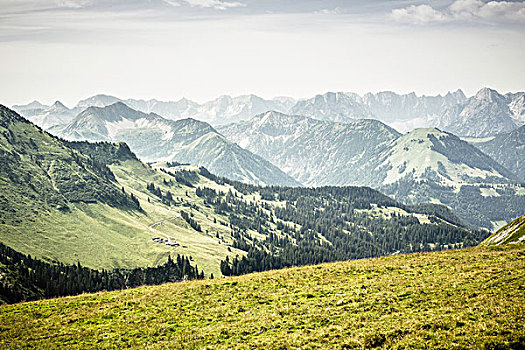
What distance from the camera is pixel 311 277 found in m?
51.9

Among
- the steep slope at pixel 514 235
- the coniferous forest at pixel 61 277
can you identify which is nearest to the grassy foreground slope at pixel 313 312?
the steep slope at pixel 514 235

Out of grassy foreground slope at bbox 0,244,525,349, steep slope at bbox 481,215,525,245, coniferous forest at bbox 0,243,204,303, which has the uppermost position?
grassy foreground slope at bbox 0,244,525,349

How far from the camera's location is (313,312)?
36.8m

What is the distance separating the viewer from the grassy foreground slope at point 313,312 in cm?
2684

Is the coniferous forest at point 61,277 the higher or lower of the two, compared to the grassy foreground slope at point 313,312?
lower

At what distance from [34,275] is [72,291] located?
47.8 feet

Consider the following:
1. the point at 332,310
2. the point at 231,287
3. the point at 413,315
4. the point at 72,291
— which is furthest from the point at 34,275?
the point at 413,315

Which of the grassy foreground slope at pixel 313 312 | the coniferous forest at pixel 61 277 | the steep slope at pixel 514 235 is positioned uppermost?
the grassy foreground slope at pixel 313 312

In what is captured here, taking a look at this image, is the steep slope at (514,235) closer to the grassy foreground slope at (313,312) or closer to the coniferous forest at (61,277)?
the grassy foreground slope at (313,312)

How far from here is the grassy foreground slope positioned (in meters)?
26.8

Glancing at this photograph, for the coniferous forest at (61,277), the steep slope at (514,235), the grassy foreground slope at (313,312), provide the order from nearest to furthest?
1. the grassy foreground slope at (313,312)
2. the steep slope at (514,235)
3. the coniferous forest at (61,277)

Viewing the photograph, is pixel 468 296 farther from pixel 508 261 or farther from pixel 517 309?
pixel 508 261

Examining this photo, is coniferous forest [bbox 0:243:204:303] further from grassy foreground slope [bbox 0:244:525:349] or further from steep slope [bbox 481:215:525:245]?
steep slope [bbox 481:215:525:245]

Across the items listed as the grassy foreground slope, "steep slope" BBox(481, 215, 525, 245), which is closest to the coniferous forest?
the grassy foreground slope
